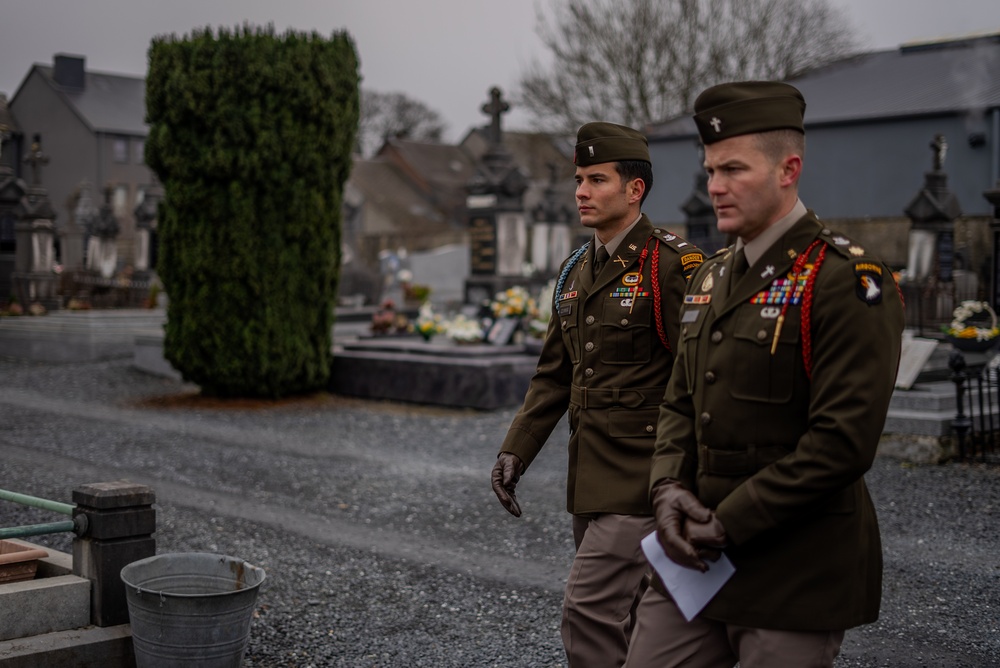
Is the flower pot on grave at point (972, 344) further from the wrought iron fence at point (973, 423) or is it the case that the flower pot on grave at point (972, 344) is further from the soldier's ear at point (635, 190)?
the soldier's ear at point (635, 190)

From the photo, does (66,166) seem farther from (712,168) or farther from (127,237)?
(712,168)

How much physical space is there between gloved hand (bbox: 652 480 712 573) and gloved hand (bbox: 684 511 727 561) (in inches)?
0.4

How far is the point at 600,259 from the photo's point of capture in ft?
12.9

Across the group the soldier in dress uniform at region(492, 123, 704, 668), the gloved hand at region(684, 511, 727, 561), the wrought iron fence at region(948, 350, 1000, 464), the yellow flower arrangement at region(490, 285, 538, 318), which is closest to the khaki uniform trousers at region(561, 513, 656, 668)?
the soldier in dress uniform at region(492, 123, 704, 668)

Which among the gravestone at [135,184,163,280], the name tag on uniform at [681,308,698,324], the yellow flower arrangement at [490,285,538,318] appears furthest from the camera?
the gravestone at [135,184,163,280]

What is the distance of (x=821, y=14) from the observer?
1550 inches

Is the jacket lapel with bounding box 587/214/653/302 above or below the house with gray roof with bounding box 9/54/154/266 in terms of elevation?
below

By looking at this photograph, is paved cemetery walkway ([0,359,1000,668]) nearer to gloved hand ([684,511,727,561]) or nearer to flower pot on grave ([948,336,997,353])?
flower pot on grave ([948,336,997,353])

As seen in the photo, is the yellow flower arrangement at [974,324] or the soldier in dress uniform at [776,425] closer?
the soldier in dress uniform at [776,425]

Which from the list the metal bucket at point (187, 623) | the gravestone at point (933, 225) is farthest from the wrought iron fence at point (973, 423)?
the gravestone at point (933, 225)

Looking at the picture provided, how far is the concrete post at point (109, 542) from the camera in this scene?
4.72 meters

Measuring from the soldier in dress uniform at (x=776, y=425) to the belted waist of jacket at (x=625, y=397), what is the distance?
0.89 metres

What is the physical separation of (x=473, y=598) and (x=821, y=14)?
37728mm

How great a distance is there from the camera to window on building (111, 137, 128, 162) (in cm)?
5506
